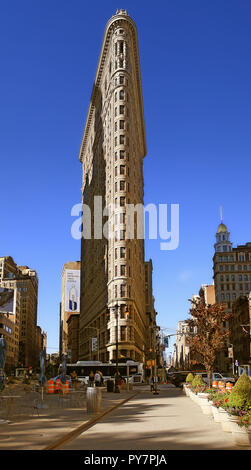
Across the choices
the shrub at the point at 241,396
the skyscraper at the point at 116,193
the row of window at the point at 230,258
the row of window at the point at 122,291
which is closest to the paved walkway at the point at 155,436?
the shrub at the point at 241,396

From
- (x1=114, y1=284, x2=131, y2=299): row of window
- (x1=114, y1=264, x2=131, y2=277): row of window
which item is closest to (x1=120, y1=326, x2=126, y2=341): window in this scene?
(x1=114, y1=284, x2=131, y2=299): row of window

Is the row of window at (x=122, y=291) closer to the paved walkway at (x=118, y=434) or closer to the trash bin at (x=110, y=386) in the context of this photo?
the trash bin at (x=110, y=386)

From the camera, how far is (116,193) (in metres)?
96.1

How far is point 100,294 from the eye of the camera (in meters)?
109

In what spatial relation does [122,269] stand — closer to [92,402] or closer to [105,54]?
[105,54]

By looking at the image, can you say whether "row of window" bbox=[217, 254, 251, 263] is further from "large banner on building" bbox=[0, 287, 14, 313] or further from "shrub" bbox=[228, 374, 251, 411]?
"shrub" bbox=[228, 374, 251, 411]

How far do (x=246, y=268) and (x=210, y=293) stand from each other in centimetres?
3044

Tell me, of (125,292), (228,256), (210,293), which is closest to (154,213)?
(125,292)

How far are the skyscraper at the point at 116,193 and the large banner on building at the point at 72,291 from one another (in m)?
19.3

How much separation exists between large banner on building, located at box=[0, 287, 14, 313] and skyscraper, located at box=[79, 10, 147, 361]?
21345 mm

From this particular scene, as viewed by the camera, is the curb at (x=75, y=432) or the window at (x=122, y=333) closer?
the curb at (x=75, y=432)

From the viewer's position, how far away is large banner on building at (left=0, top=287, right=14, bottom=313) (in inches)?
5192

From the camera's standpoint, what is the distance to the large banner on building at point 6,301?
A: 13188 cm

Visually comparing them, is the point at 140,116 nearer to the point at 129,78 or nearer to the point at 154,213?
the point at 129,78
